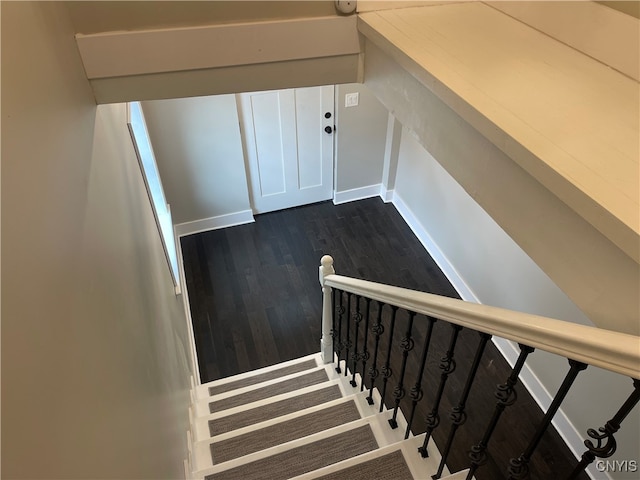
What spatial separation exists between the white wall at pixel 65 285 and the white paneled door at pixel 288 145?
281 centimetres

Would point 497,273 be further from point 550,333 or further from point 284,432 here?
point 550,333

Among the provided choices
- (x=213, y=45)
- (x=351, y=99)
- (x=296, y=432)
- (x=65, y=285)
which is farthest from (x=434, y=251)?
(x=65, y=285)

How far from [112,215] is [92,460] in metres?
0.93

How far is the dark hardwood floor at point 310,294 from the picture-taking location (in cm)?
338

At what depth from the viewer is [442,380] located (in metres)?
1.58

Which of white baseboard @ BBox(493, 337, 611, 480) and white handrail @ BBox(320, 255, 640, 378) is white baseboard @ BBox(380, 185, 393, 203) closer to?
white baseboard @ BBox(493, 337, 611, 480)

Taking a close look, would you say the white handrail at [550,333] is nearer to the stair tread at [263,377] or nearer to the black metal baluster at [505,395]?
the black metal baluster at [505,395]

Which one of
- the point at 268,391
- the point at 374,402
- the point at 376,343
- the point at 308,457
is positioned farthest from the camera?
the point at 268,391

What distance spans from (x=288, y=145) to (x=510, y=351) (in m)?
2.99

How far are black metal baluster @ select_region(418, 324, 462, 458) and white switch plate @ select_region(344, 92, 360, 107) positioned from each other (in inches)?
143

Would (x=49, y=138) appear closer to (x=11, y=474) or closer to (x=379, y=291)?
(x=11, y=474)

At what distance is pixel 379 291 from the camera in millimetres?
1850

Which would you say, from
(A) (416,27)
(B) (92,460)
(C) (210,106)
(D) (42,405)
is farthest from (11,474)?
(C) (210,106)

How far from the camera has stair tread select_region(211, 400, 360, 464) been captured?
2.65 meters
